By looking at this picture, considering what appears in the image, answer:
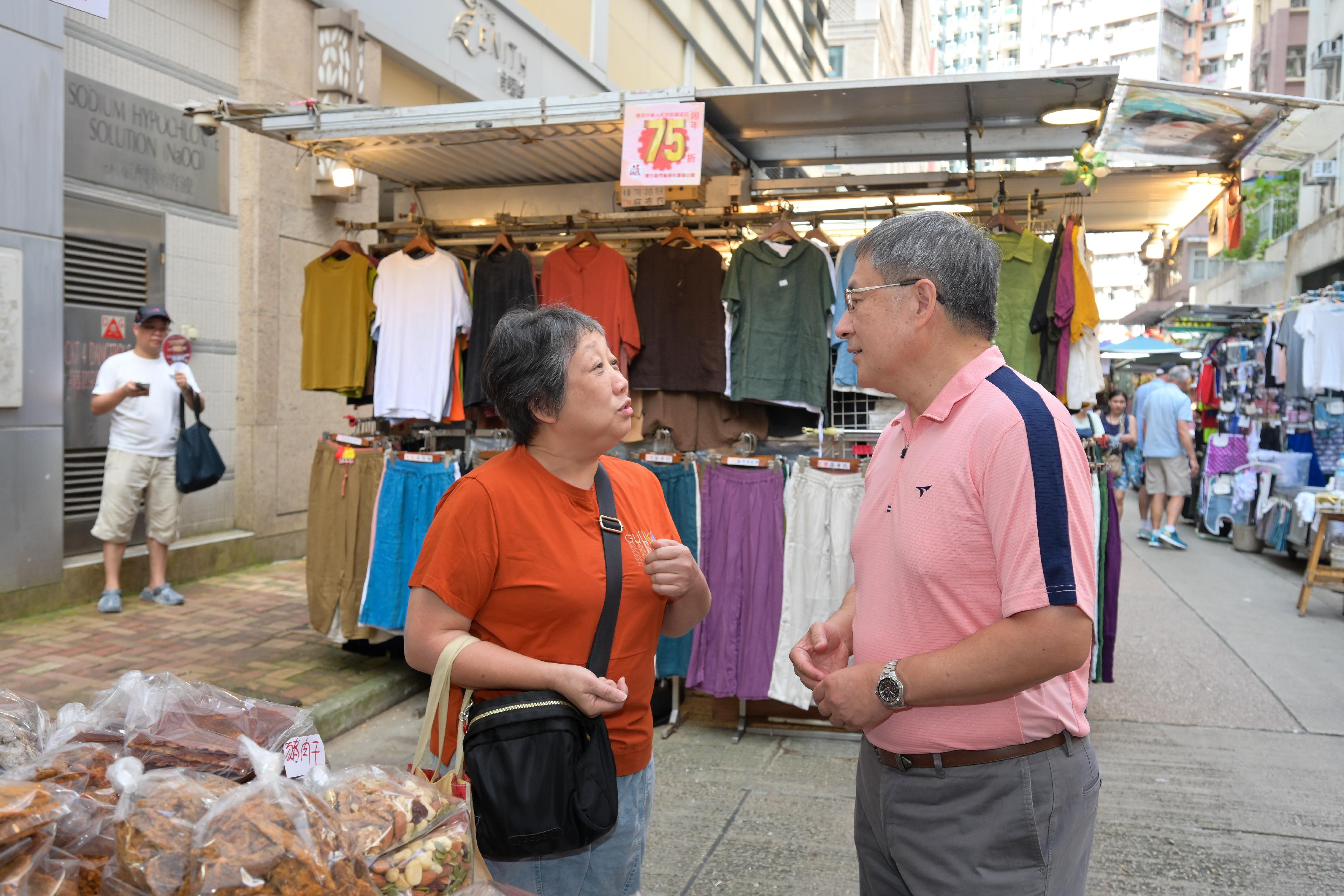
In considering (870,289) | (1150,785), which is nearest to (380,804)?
(870,289)

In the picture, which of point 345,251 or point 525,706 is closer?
point 525,706

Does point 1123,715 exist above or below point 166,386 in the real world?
below

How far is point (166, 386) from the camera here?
666cm

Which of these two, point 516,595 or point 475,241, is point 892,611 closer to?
point 516,595

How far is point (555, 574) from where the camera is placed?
188 centimetres

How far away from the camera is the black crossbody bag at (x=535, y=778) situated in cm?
171

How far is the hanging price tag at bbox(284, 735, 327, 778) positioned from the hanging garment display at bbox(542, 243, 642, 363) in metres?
3.97

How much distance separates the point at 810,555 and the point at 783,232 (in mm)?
1812

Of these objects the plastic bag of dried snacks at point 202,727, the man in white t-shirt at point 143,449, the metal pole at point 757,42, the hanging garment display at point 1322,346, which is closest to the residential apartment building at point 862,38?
the metal pole at point 757,42

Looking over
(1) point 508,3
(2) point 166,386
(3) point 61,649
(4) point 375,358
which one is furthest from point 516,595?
(1) point 508,3

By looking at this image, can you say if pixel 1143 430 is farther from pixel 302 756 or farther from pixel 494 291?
pixel 302 756

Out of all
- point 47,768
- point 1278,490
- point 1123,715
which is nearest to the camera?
point 47,768

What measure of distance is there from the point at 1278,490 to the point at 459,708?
37.7 feet

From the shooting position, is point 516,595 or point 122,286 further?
point 122,286
